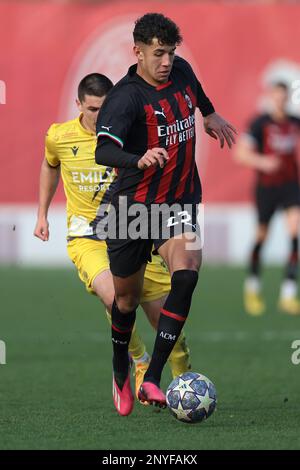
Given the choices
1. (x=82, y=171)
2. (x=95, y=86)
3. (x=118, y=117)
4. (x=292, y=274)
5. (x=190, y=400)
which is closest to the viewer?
(x=190, y=400)

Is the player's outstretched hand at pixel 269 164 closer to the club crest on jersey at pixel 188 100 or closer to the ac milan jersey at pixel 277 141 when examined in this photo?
the ac milan jersey at pixel 277 141

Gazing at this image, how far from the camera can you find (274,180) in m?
14.4

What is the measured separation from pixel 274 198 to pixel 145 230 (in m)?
7.51

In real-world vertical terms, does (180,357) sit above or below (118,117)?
below

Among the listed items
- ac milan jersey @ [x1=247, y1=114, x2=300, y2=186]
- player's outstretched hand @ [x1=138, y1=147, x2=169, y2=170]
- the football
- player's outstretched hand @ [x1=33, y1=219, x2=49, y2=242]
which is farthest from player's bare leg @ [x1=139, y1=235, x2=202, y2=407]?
ac milan jersey @ [x1=247, y1=114, x2=300, y2=186]

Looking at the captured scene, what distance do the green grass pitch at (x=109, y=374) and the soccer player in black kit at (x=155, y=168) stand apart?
42 cm

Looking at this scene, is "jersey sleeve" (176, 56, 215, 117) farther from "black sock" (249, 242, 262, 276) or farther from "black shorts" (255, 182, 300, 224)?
"black shorts" (255, 182, 300, 224)

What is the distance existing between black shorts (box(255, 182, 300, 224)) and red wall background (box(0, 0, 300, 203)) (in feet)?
12.2

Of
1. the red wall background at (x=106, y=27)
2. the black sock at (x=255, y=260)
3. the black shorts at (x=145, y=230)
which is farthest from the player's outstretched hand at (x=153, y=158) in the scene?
the red wall background at (x=106, y=27)

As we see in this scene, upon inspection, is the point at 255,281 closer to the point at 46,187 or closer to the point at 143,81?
the point at 46,187

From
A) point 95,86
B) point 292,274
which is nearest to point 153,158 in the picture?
point 95,86

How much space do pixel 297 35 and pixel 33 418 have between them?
40.9 feet

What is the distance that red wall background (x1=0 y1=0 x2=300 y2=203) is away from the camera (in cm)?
1809

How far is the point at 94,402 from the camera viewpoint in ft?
25.4
